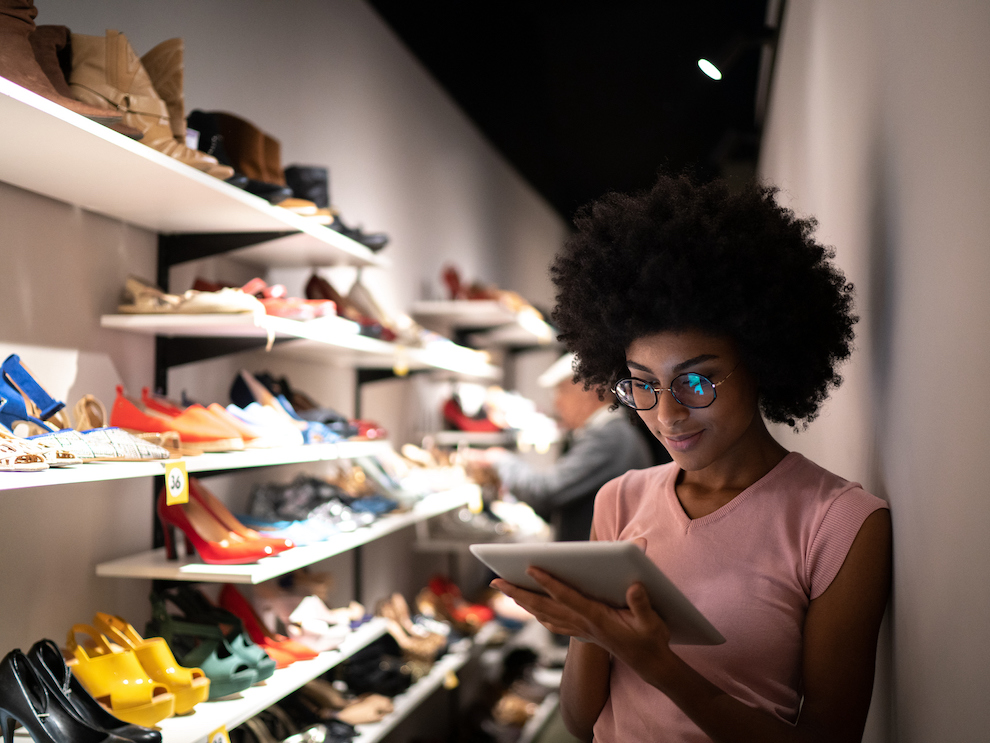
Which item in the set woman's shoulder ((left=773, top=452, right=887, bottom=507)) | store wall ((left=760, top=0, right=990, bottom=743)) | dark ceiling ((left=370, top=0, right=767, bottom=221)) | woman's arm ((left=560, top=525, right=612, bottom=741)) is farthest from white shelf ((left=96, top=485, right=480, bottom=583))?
dark ceiling ((left=370, top=0, right=767, bottom=221))

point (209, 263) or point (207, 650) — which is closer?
point (207, 650)

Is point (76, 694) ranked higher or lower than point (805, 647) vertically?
lower

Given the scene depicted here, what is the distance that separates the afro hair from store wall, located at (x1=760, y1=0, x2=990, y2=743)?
0.36 feet

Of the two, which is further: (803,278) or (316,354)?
(316,354)

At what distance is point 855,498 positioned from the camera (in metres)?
1.33

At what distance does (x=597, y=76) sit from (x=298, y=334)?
361 cm

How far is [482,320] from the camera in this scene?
5.01m

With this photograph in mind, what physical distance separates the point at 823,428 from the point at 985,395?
4.78 feet

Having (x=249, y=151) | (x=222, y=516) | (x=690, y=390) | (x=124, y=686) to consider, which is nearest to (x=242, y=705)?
(x=124, y=686)

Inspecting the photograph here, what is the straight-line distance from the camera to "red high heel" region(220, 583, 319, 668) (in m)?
2.53

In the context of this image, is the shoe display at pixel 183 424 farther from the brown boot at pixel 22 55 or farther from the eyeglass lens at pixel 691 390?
the eyeglass lens at pixel 691 390

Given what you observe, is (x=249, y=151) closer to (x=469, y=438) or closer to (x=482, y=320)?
(x=482, y=320)

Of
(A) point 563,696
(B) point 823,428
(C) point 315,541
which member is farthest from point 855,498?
(C) point 315,541

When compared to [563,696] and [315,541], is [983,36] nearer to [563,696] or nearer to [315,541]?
[563,696]
